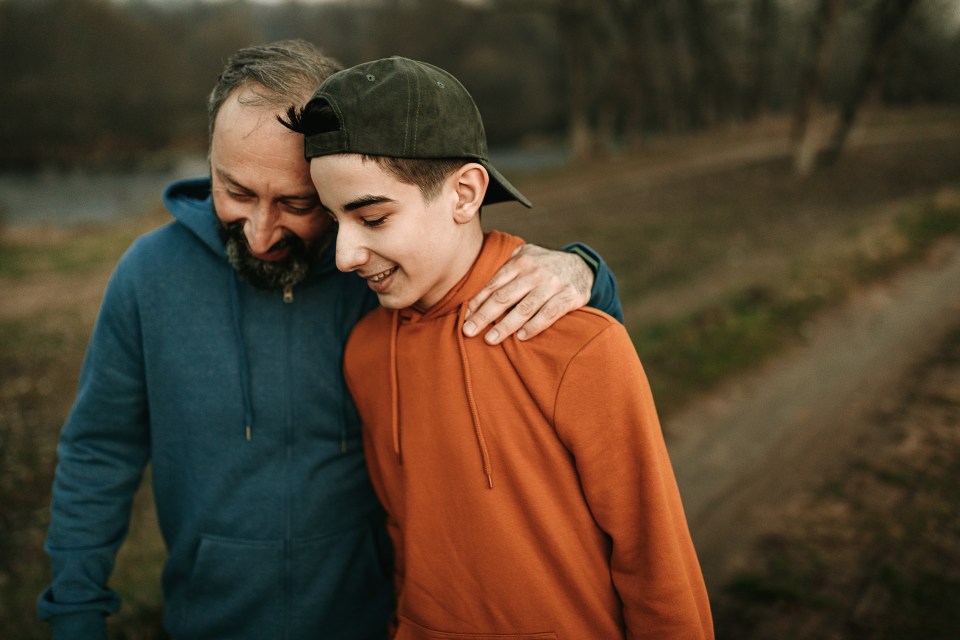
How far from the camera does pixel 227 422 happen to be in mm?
1741

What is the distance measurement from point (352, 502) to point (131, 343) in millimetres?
754

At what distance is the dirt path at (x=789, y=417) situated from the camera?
3.68 metres

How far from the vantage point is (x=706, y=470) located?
4113mm

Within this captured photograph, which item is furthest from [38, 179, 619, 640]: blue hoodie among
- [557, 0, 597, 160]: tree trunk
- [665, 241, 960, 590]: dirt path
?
[557, 0, 597, 160]: tree trunk

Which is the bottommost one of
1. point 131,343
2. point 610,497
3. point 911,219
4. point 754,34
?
point 911,219

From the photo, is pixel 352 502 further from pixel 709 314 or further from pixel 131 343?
pixel 709 314

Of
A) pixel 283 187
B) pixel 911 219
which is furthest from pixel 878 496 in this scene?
pixel 911 219

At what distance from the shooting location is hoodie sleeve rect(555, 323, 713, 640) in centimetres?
142

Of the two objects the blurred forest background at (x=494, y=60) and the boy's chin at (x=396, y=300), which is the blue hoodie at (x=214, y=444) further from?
the blurred forest background at (x=494, y=60)

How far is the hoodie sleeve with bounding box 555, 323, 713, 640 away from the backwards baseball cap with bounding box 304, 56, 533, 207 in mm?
589

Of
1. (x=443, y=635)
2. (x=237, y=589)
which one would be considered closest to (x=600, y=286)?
(x=443, y=635)

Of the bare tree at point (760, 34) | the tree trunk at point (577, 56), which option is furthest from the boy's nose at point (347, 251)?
the bare tree at point (760, 34)

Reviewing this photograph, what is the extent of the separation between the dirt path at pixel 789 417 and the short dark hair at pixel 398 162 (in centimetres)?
265

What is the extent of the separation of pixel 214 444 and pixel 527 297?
0.95 meters
